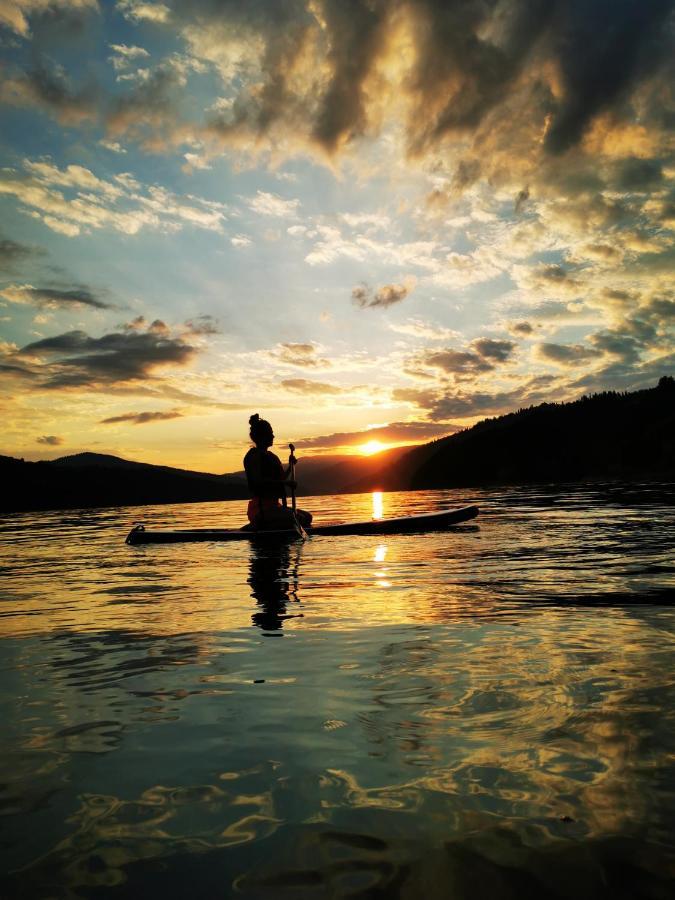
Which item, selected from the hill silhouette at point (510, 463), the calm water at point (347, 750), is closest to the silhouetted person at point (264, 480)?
the calm water at point (347, 750)

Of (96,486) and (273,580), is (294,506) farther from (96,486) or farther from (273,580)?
(96,486)

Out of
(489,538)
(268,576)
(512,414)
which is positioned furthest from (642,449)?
(268,576)

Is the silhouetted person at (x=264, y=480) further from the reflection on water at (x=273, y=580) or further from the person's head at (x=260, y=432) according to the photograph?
the reflection on water at (x=273, y=580)

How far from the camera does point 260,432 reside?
16938 millimetres

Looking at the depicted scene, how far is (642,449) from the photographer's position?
437ft

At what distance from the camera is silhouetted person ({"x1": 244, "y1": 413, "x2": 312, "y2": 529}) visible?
17.0m

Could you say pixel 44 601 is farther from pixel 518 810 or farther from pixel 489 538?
pixel 489 538

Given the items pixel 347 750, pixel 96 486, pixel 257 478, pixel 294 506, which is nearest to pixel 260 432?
pixel 257 478

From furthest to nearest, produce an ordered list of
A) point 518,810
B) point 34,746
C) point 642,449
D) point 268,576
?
point 642,449, point 268,576, point 34,746, point 518,810

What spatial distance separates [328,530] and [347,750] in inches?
667

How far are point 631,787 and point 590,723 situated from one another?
84cm

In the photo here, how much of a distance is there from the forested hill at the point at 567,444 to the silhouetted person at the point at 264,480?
115 metres

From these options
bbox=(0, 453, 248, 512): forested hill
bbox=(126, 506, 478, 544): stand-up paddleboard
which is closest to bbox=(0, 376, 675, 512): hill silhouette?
bbox=(0, 453, 248, 512): forested hill

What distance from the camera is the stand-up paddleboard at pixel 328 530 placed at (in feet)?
62.1
